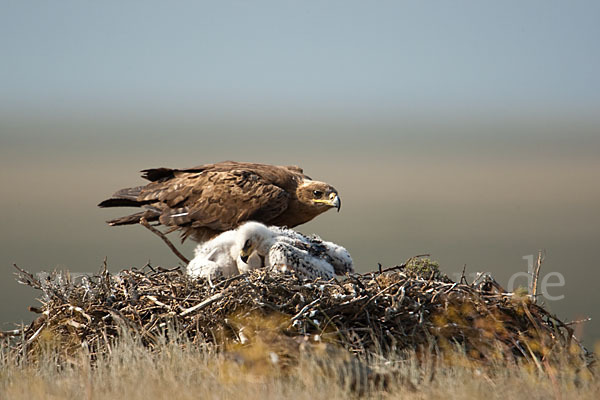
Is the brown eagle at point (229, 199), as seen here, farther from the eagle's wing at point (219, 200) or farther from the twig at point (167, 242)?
the twig at point (167, 242)

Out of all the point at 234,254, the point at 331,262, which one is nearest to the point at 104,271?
the point at 234,254

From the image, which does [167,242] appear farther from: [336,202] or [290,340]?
[290,340]

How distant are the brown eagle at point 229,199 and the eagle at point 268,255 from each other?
3.46ft

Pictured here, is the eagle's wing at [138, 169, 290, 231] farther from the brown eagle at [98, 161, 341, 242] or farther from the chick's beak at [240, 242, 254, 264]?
the chick's beak at [240, 242, 254, 264]

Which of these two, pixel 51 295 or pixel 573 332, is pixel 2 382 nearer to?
pixel 51 295

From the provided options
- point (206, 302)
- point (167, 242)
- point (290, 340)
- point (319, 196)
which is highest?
point (319, 196)

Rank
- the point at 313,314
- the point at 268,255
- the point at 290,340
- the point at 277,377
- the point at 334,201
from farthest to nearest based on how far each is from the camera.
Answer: the point at 334,201 → the point at 268,255 → the point at 313,314 → the point at 290,340 → the point at 277,377

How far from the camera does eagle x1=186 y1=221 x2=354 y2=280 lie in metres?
8.00

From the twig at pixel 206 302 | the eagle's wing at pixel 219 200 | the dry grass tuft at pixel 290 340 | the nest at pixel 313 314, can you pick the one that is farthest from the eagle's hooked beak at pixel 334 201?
the twig at pixel 206 302

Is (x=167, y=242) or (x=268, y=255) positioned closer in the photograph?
(x=268, y=255)

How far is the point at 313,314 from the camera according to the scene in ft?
23.6

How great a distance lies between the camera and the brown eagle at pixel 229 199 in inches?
386

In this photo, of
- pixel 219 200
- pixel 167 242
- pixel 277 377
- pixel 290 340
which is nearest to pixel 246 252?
pixel 167 242

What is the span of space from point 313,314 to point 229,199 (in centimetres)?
307
